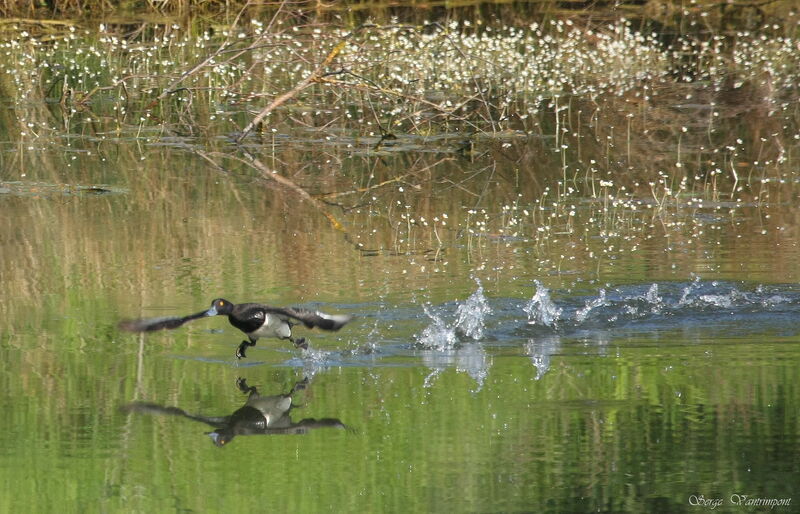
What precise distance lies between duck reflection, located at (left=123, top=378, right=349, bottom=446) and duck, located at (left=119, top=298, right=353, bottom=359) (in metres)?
0.53

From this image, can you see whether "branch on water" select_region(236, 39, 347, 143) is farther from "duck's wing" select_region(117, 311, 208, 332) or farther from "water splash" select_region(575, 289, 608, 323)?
"duck's wing" select_region(117, 311, 208, 332)

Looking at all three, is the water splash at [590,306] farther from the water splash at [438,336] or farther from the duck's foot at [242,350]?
the duck's foot at [242,350]

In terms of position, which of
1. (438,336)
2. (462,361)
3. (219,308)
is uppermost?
(219,308)

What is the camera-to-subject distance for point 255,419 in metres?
6.29

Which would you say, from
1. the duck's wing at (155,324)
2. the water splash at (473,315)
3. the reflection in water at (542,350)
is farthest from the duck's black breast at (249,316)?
the reflection in water at (542,350)

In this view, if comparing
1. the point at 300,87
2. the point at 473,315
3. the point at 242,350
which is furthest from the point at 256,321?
the point at 300,87

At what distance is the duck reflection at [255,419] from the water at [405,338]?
0.02 metres

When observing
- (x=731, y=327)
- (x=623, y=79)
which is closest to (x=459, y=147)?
Result: (x=623, y=79)

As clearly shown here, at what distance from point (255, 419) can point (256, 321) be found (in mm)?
1034

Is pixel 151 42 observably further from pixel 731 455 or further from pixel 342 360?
pixel 731 455

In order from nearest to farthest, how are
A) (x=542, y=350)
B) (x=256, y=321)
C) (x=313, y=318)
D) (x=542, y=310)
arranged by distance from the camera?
(x=313, y=318) → (x=256, y=321) → (x=542, y=350) → (x=542, y=310)

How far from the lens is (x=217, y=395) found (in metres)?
6.68

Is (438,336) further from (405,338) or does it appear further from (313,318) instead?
(313,318)

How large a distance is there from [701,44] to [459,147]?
9610 millimetres
